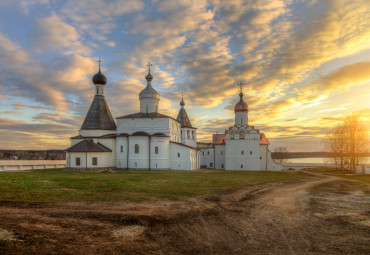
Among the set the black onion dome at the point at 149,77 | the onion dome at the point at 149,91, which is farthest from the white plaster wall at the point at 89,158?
the black onion dome at the point at 149,77

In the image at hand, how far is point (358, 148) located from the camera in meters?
39.7

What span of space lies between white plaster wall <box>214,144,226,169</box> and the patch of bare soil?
33977 mm

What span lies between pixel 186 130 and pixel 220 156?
765 cm

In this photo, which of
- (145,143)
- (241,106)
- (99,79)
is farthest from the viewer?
(241,106)

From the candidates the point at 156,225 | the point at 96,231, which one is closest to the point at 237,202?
the point at 156,225

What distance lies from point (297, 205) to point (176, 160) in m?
23.7

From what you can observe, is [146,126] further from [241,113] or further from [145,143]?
[241,113]

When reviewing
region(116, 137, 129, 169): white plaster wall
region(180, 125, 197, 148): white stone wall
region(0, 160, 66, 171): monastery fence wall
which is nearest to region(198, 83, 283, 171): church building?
region(180, 125, 197, 148): white stone wall

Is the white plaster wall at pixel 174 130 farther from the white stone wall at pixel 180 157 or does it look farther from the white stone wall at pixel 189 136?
the white stone wall at pixel 189 136

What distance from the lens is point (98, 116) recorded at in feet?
121

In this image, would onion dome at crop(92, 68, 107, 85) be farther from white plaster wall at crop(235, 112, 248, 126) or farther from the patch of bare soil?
the patch of bare soil

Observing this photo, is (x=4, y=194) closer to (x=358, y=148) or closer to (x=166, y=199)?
(x=166, y=199)

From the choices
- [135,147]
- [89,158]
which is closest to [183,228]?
[135,147]

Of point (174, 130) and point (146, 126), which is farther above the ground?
point (146, 126)
